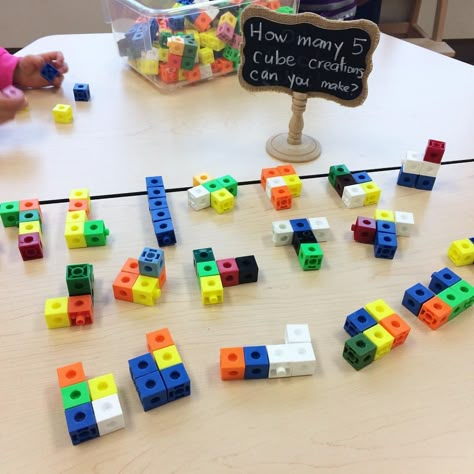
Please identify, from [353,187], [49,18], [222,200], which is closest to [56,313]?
[222,200]

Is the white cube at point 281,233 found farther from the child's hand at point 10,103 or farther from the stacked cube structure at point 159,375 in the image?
the child's hand at point 10,103

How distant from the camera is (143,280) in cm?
71

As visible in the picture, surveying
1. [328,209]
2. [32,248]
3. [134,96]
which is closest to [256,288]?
[328,209]

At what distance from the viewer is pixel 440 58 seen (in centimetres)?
144

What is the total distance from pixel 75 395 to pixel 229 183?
1.54ft

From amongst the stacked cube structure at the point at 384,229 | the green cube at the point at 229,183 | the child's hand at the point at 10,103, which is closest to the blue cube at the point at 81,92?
the child's hand at the point at 10,103

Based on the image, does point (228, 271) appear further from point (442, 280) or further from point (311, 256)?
point (442, 280)

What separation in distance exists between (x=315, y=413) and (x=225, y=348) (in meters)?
0.14

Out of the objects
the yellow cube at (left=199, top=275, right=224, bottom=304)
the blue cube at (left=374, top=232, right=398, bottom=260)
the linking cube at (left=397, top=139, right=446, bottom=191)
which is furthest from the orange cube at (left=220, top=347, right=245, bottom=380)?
the linking cube at (left=397, top=139, right=446, bottom=191)

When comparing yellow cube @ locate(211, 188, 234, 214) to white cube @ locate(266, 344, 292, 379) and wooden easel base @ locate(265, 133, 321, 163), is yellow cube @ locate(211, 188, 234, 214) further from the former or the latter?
white cube @ locate(266, 344, 292, 379)

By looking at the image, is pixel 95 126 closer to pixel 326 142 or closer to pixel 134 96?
pixel 134 96

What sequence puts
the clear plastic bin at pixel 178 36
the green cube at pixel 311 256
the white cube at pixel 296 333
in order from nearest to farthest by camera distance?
the white cube at pixel 296 333 < the green cube at pixel 311 256 < the clear plastic bin at pixel 178 36

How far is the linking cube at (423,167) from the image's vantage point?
0.91 m

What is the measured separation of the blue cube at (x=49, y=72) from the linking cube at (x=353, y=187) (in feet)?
2.43
